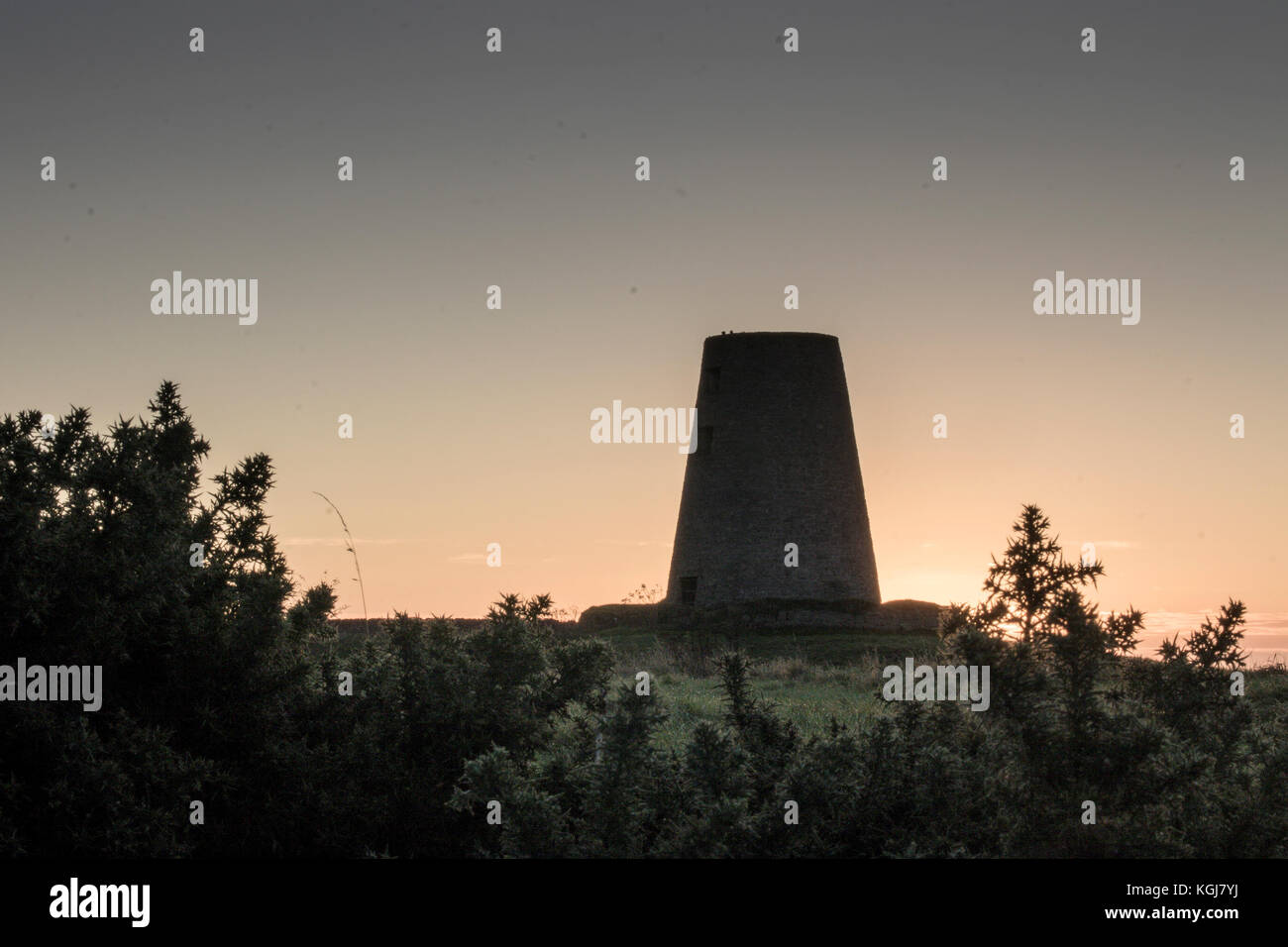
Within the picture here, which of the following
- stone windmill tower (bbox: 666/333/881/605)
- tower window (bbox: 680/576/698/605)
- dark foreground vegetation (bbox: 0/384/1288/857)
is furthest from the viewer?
tower window (bbox: 680/576/698/605)

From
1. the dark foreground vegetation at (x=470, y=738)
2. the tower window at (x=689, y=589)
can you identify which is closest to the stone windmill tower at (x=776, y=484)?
the tower window at (x=689, y=589)

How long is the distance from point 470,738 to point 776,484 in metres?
21.1

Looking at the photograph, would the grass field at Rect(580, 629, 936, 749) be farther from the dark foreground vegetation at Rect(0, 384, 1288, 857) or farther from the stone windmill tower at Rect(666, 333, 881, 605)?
the dark foreground vegetation at Rect(0, 384, 1288, 857)

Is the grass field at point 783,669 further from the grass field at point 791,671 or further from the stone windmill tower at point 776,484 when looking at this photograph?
the stone windmill tower at point 776,484

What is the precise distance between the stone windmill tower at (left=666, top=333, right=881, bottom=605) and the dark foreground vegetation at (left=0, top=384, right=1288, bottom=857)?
2057 centimetres

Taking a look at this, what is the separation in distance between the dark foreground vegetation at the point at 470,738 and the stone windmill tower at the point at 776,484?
20573mm

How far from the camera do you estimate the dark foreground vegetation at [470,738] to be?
209 inches

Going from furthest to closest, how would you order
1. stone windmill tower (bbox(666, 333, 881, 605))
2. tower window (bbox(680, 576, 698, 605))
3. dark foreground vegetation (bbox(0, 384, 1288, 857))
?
tower window (bbox(680, 576, 698, 605)) < stone windmill tower (bbox(666, 333, 881, 605)) < dark foreground vegetation (bbox(0, 384, 1288, 857))

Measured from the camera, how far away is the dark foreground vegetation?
530 centimetres

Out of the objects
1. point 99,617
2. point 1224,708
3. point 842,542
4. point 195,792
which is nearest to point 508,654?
point 195,792

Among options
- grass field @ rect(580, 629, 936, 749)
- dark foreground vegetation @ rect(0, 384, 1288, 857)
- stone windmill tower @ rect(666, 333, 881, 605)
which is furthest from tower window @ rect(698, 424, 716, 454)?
dark foreground vegetation @ rect(0, 384, 1288, 857)
